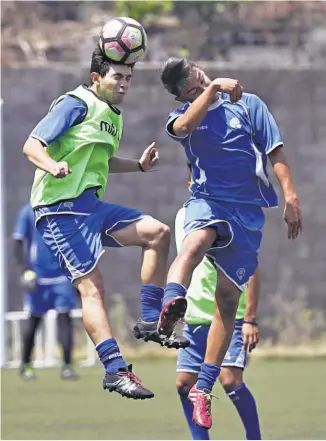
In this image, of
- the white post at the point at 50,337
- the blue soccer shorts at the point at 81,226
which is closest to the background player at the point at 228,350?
the blue soccer shorts at the point at 81,226

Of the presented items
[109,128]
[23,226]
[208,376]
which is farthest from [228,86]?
[23,226]

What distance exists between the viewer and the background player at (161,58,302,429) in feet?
28.7

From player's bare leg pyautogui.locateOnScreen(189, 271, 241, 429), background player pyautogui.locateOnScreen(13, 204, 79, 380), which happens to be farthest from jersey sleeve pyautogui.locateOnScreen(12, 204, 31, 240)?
player's bare leg pyautogui.locateOnScreen(189, 271, 241, 429)

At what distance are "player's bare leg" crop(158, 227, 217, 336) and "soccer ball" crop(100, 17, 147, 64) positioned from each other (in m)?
1.05

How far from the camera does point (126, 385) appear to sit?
330 inches

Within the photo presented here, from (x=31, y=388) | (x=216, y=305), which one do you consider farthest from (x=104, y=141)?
(x=31, y=388)

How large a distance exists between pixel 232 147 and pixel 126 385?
4.94ft

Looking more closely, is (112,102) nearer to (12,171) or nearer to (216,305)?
(216,305)

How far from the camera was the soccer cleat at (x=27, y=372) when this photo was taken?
15445mm

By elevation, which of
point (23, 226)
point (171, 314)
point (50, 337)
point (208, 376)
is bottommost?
point (50, 337)

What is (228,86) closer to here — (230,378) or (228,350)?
(228,350)

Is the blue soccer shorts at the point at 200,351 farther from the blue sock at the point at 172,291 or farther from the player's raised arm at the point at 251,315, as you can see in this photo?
the blue sock at the point at 172,291

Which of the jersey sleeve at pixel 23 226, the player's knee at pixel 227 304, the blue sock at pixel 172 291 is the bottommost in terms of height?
the player's knee at pixel 227 304

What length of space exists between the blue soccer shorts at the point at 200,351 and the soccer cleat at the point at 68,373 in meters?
5.21
